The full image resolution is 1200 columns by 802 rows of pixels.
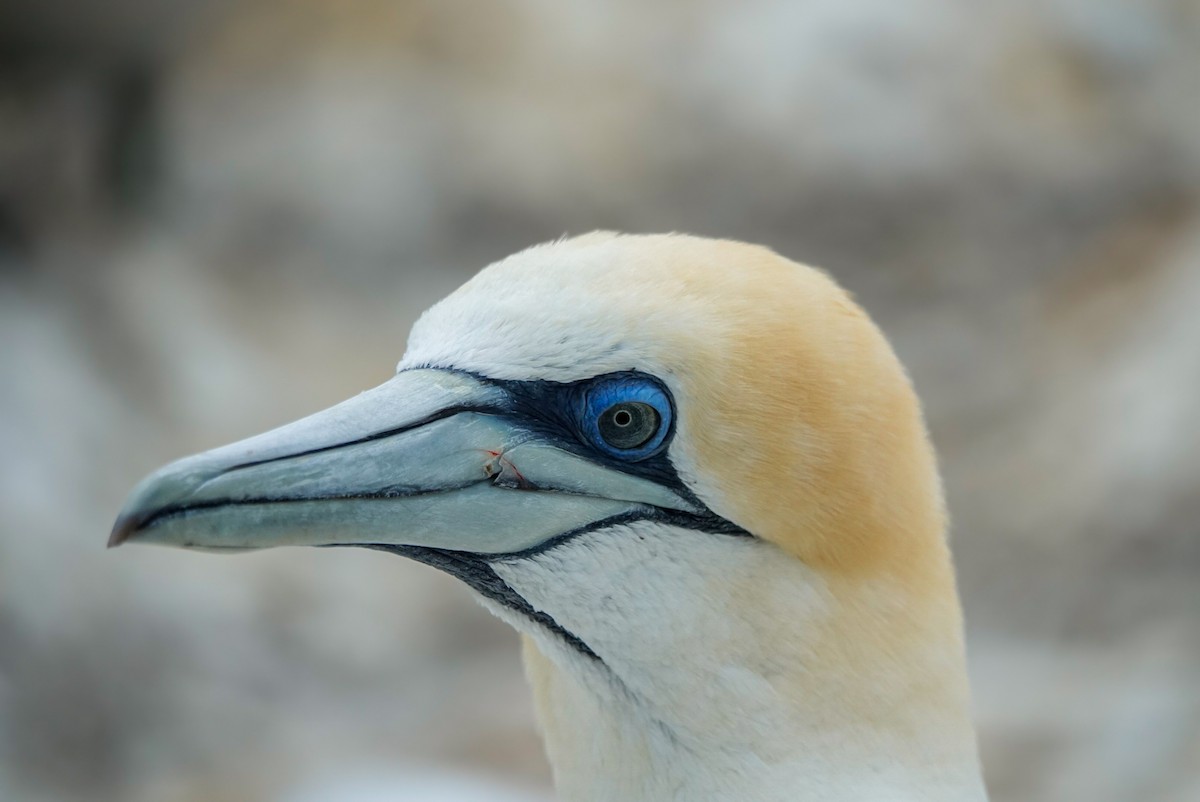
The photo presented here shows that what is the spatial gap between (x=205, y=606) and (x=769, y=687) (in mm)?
5482

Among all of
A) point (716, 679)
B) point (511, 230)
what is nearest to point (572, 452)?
point (716, 679)

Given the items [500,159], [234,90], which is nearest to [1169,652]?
[500,159]

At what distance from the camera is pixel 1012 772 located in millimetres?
6109

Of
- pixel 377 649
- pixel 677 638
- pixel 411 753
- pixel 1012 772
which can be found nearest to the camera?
pixel 677 638

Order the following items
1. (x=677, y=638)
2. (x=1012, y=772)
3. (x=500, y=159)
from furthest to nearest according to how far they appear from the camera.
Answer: (x=500, y=159) < (x=1012, y=772) < (x=677, y=638)

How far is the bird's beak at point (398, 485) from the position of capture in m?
2.10

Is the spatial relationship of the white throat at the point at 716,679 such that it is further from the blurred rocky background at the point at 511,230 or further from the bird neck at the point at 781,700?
the blurred rocky background at the point at 511,230

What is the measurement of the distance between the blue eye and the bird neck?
27 centimetres

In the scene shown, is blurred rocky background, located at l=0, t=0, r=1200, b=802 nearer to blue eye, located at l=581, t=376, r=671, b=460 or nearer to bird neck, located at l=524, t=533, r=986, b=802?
bird neck, located at l=524, t=533, r=986, b=802

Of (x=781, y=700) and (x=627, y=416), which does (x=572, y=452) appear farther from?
(x=781, y=700)

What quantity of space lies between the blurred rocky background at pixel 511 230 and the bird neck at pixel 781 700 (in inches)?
183

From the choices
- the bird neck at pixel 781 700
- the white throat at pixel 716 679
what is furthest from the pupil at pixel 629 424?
the bird neck at pixel 781 700

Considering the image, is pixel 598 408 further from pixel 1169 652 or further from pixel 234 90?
pixel 234 90

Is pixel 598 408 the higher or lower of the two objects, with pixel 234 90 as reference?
lower
